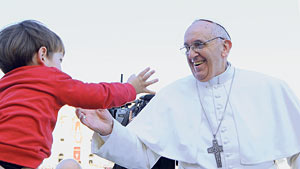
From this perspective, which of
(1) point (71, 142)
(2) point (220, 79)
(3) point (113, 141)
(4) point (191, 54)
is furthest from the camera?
(1) point (71, 142)

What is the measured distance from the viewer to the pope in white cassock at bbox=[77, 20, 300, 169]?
2.87 meters

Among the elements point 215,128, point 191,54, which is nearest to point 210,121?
point 215,128

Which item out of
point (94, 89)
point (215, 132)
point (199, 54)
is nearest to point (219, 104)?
point (215, 132)

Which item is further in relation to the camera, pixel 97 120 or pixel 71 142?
pixel 71 142

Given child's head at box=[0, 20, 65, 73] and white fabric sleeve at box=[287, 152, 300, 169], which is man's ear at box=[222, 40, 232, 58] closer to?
white fabric sleeve at box=[287, 152, 300, 169]

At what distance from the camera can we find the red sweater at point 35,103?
2.10 meters

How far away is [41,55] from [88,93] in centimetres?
37

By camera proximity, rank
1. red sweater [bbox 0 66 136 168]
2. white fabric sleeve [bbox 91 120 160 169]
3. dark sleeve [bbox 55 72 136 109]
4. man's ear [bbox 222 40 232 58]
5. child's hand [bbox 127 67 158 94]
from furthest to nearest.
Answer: man's ear [bbox 222 40 232 58]
white fabric sleeve [bbox 91 120 160 169]
child's hand [bbox 127 67 158 94]
dark sleeve [bbox 55 72 136 109]
red sweater [bbox 0 66 136 168]

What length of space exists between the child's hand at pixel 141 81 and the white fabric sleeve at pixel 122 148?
0.36 metres

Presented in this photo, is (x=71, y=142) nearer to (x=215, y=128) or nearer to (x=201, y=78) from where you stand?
(x=201, y=78)

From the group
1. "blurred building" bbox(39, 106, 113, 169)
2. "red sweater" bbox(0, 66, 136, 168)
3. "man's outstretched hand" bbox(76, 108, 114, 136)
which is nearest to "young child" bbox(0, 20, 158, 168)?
"red sweater" bbox(0, 66, 136, 168)

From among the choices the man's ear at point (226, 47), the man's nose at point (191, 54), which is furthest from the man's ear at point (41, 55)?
the man's ear at point (226, 47)

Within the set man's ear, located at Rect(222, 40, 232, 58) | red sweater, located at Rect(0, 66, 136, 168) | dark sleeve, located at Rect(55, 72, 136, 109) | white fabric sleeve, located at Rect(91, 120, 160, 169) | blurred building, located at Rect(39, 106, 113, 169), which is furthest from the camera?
blurred building, located at Rect(39, 106, 113, 169)

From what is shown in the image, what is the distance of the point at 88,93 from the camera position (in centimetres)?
233
